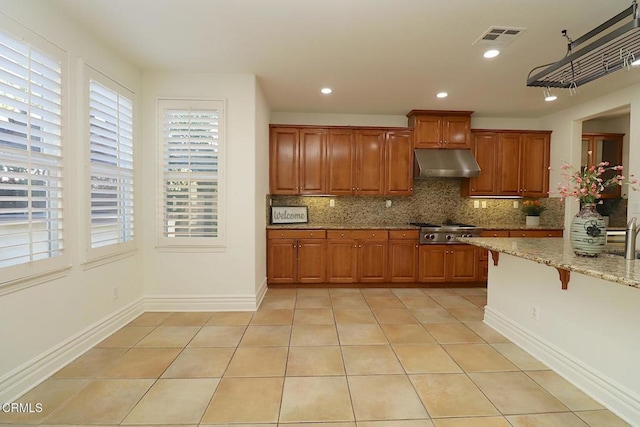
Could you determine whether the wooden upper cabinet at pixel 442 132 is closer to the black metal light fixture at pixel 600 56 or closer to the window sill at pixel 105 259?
the black metal light fixture at pixel 600 56

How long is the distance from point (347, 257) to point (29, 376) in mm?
3426

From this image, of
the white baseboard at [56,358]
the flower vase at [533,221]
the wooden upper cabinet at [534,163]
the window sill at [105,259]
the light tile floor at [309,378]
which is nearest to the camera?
the light tile floor at [309,378]

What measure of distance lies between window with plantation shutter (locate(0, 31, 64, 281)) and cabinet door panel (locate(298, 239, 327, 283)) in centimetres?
277

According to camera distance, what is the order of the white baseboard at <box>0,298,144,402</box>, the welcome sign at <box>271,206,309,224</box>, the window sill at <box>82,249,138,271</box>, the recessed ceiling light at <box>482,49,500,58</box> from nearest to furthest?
the white baseboard at <box>0,298,144,402</box> < the window sill at <box>82,249,138,271</box> < the recessed ceiling light at <box>482,49,500,58</box> < the welcome sign at <box>271,206,309,224</box>

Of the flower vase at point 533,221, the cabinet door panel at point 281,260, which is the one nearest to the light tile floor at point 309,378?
the cabinet door panel at point 281,260

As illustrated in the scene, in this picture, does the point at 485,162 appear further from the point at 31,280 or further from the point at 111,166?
the point at 31,280

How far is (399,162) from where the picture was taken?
4742mm

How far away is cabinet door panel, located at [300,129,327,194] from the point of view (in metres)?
4.65

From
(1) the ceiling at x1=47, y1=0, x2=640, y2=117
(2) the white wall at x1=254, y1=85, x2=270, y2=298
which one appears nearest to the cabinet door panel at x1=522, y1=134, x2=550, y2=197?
(1) the ceiling at x1=47, y1=0, x2=640, y2=117

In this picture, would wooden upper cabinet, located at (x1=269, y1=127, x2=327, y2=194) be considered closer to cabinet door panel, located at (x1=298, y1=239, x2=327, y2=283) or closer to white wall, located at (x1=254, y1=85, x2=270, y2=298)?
white wall, located at (x1=254, y1=85, x2=270, y2=298)

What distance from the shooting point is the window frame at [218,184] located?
336cm

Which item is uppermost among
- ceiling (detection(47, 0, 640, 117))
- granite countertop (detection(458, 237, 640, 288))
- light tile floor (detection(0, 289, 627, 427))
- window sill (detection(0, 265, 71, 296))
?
ceiling (detection(47, 0, 640, 117))

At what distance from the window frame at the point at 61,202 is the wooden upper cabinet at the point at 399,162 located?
3.85 m

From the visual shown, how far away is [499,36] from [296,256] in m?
Result: 3.38
